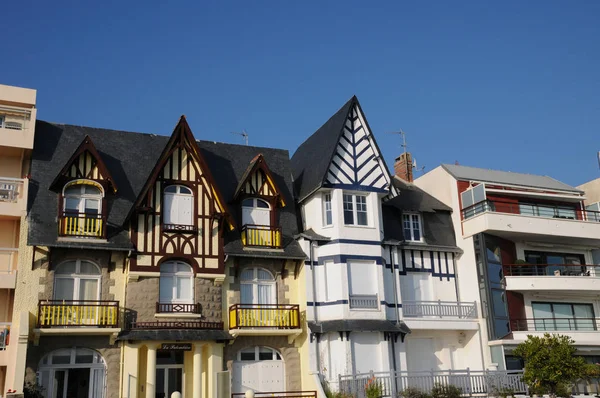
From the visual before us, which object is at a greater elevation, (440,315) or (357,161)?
(357,161)

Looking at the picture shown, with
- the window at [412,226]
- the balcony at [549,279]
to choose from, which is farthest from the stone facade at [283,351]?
the balcony at [549,279]

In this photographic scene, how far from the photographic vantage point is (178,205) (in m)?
26.6

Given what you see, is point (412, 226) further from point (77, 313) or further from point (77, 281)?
point (77, 313)

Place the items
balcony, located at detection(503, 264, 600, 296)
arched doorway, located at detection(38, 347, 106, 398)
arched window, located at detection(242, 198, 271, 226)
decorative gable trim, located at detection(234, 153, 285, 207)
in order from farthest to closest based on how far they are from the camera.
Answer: balcony, located at detection(503, 264, 600, 296) < arched window, located at detection(242, 198, 271, 226) < decorative gable trim, located at detection(234, 153, 285, 207) < arched doorway, located at detection(38, 347, 106, 398)

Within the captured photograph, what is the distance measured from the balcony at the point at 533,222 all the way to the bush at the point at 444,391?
759 centimetres

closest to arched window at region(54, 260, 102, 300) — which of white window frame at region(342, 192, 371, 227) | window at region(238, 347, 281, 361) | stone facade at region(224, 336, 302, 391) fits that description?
stone facade at region(224, 336, 302, 391)

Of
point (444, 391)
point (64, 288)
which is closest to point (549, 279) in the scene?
point (444, 391)

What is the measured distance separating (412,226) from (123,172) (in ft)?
41.3

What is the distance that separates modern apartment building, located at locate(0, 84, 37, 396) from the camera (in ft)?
76.3

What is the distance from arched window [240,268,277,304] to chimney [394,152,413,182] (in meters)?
11.5

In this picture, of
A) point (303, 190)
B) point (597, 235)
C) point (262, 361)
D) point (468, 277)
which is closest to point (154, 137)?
point (303, 190)

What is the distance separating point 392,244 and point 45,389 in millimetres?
14073

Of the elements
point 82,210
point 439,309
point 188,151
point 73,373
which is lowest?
point 73,373

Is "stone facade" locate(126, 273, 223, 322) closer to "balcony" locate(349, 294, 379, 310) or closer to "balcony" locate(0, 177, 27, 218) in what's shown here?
"balcony" locate(0, 177, 27, 218)
